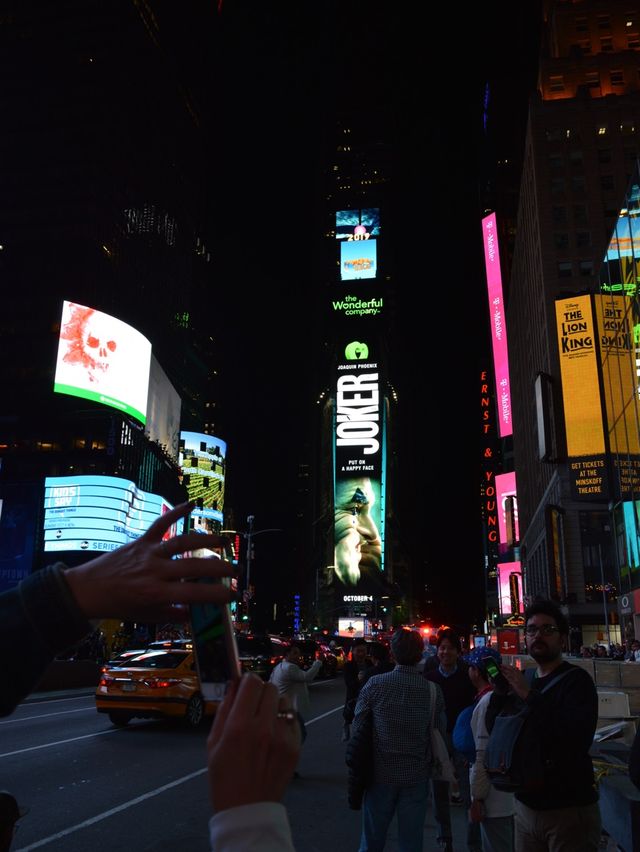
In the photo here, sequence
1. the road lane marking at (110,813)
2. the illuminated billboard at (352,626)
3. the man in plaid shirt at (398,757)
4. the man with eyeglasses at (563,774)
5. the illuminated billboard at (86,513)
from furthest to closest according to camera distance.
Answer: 1. the illuminated billboard at (352,626)
2. the illuminated billboard at (86,513)
3. the road lane marking at (110,813)
4. the man in plaid shirt at (398,757)
5. the man with eyeglasses at (563,774)

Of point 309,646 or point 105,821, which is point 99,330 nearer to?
point 309,646

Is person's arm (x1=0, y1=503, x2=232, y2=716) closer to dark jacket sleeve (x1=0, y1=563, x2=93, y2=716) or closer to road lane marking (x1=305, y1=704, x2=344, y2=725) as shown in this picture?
dark jacket sleeve (x1=0, y1=563, x2=93, y2=716)

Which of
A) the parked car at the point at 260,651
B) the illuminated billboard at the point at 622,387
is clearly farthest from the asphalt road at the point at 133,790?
the illuminated billboard at the point at 622,387

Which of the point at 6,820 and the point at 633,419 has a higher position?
the point at 633,419

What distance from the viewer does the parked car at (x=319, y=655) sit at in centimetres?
3064

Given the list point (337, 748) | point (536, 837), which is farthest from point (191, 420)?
point (536, 837)

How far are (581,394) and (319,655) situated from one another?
21.9 meters

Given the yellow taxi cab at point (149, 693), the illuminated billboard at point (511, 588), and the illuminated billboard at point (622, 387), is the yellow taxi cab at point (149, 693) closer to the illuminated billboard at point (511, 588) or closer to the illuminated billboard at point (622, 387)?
the illuminated billboard at point (622, 387)

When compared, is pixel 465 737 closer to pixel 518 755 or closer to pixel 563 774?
pixel 563 774

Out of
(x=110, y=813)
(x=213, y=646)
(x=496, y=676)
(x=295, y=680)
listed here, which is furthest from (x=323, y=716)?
(x=213, y=646)

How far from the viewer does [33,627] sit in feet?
4.68

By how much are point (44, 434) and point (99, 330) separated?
1805 centimetres

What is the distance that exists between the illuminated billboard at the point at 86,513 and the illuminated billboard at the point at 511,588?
42.7 m

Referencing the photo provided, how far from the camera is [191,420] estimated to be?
463 feet
